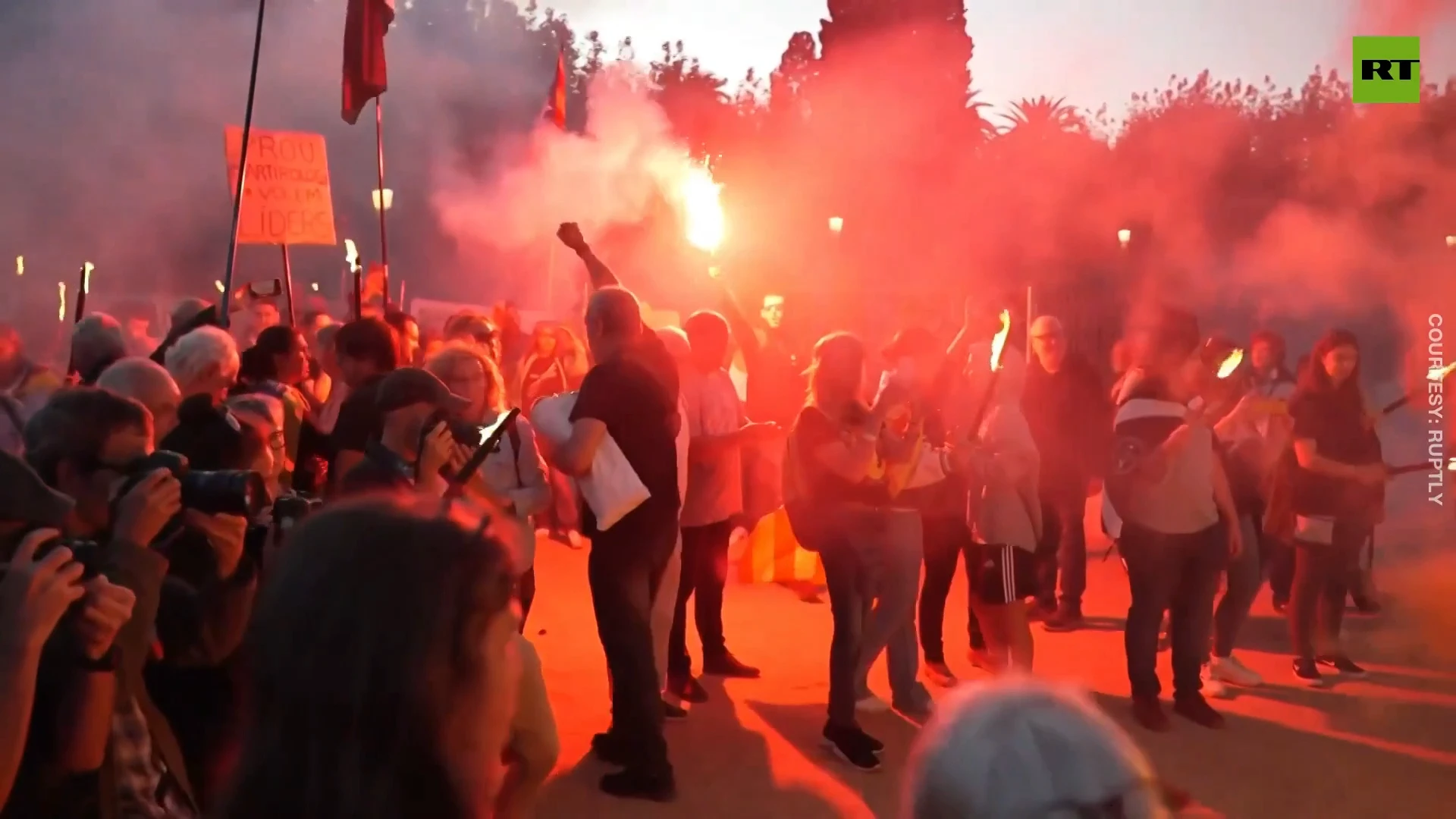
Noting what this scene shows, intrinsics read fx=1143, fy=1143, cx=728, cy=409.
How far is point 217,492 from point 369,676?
1256 millimetres

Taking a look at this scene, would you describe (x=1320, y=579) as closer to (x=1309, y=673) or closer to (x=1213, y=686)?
(x=1309, y=673)

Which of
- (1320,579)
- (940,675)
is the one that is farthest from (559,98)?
(1320,579)

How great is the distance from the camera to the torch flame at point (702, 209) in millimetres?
14188

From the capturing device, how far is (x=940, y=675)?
5.71 metres

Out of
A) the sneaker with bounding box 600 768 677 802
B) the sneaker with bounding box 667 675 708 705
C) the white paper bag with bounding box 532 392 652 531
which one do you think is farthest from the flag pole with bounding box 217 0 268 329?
the sneaker with bounding box 600 768 677 802

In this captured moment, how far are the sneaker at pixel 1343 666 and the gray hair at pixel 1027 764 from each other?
216 inches

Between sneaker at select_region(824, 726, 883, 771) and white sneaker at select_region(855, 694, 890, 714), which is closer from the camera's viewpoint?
sneaker at select_region(824, 726, 883, 771)

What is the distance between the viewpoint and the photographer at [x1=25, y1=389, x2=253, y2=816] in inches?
79.4

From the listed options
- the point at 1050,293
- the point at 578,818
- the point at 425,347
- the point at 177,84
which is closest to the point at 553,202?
the point at 177,84

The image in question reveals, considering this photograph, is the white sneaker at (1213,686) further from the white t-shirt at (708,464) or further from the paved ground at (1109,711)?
the white t-shirt at (708,464)

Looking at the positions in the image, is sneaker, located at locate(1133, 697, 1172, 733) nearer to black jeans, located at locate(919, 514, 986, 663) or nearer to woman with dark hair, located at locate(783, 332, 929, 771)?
black jeans, located at locate(919, 514, 986, 663)

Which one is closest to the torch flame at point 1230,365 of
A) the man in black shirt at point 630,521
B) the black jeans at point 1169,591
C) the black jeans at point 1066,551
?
the black jeans at point 1169,591

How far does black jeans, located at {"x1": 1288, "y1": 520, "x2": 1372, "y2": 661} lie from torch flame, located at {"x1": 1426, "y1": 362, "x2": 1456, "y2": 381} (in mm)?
956

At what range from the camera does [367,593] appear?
1226mm
